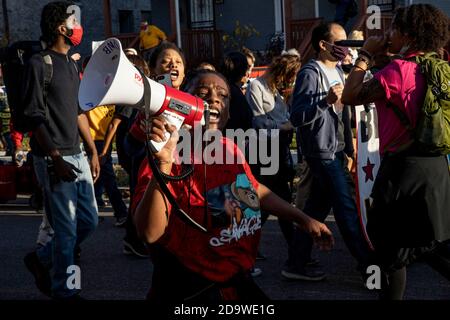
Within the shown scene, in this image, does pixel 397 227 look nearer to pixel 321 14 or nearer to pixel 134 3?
pixel 321 14

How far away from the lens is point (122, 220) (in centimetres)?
830

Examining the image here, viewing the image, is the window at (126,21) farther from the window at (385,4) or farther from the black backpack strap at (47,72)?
the black backpack strap at (47,72)

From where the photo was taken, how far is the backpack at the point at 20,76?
501 cm

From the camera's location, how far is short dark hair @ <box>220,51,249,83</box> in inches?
261

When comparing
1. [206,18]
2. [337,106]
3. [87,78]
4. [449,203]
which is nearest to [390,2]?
[206,18]

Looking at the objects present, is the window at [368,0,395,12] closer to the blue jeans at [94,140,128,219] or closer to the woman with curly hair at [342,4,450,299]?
the blue jeans at [94,140,128,219]

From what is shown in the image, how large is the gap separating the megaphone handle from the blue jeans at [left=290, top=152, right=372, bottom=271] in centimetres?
296

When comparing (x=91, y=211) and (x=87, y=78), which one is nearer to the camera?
(x=87, y=78)

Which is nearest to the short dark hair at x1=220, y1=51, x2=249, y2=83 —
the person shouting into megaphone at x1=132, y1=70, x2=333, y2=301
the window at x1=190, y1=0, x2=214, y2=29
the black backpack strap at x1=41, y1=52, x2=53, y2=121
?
the black backpack strap at x1=41, y1=52, x2=53, y2=121

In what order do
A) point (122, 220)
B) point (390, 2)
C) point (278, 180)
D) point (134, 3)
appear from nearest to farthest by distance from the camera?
point (278, 180) → point (122, 220) → point (390, 2) → point (134, 3)

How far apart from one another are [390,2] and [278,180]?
14.3 metres

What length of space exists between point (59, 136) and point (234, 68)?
195cm

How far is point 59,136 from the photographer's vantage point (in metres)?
5.12

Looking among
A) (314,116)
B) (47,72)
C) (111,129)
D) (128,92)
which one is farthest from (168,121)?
(111,129)
